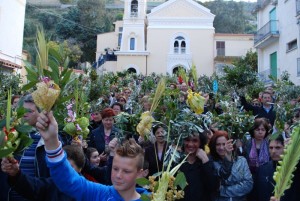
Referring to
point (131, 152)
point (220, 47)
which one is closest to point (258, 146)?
point (131, 152)

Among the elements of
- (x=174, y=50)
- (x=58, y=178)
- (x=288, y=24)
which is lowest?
(x=58, y=178)

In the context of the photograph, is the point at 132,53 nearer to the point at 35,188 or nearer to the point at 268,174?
the point at 268,174

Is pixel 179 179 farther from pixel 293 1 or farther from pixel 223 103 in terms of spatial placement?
pixel 293 1

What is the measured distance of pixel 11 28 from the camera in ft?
69.3

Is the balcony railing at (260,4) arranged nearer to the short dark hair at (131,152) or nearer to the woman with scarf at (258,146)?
the woman with scarf at (258,146)

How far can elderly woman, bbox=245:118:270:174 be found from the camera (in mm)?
4379

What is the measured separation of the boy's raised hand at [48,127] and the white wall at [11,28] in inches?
744

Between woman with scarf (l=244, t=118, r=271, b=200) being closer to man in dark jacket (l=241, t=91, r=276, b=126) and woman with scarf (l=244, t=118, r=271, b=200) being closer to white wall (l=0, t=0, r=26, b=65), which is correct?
man in dark jacket (l=241, t=91, r=276, b=126)

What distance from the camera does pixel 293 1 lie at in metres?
18.5

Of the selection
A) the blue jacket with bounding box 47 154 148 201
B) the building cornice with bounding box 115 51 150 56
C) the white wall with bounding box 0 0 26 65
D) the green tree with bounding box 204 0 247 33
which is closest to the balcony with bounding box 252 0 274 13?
the building cornice with bounding box 115 51 150 56

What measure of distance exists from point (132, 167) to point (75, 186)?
39cm

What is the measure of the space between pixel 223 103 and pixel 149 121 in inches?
77.8

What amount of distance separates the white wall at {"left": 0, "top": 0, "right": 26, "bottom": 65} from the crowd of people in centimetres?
1745

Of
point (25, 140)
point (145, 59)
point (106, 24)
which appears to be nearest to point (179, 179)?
point (25, 140)
